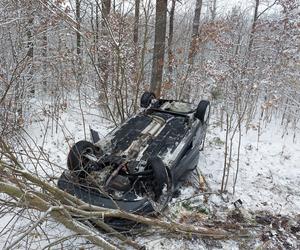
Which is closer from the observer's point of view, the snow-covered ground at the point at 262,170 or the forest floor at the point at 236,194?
the forest floor at the point at 236,194

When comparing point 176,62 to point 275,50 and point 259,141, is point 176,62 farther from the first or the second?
point 275,50

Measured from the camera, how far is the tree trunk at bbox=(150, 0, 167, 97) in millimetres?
7547

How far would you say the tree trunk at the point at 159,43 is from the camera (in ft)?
24.8

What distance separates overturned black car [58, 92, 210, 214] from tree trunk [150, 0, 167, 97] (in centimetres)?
248

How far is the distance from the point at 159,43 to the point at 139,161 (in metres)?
4.41

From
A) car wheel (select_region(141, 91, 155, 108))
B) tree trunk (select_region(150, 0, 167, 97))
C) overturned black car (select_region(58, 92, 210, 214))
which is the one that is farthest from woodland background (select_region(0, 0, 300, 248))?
car wheel (select_region(141, 91, 155, 108))

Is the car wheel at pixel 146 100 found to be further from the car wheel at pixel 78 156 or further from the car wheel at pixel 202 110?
the car wheel at pixel 78 156

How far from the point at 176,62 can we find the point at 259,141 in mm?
3501

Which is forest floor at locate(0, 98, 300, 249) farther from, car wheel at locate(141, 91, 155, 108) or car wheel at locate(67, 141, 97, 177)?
car wheel at locate(141, 91, 155, 108)

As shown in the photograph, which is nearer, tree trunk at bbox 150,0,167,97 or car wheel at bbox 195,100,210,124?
car wheel at bbox 195,100,210,124

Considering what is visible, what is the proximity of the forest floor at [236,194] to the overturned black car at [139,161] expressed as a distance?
0.35 m

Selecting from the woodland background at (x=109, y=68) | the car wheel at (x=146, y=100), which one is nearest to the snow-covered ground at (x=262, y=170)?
the woodland background at (x=109, y=68)

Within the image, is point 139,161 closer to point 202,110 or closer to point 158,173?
point 158,173

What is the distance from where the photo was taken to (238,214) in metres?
4.70
